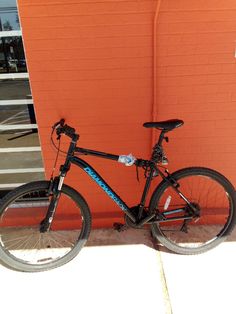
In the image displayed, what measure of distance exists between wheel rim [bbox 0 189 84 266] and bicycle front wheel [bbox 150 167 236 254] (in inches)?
33.5

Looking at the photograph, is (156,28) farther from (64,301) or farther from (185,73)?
(64,301)

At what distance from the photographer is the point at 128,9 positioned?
2.65 meters

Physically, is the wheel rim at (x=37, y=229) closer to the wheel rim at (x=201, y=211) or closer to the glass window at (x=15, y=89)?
the wheel rim at (x=201, y=211)

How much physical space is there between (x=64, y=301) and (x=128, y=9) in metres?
2.44

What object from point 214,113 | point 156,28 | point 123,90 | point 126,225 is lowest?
point 126,225

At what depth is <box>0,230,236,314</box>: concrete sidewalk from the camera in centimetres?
250

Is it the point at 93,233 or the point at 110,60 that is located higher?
the point at 110,60

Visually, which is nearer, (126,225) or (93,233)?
(126,225)

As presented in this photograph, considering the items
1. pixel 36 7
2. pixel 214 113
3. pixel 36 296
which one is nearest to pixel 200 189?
pixel 214 113

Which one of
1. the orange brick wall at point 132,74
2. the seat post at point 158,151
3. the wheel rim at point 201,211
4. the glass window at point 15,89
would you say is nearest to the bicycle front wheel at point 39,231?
the orange brick wall at point 132,74

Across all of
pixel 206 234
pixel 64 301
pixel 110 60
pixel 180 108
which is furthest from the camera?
pixel 206 234

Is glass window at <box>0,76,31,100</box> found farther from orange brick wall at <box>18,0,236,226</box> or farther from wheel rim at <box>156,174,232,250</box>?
wheel rim at <box>156,174,232,250</box>

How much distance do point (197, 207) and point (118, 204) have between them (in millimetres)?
741

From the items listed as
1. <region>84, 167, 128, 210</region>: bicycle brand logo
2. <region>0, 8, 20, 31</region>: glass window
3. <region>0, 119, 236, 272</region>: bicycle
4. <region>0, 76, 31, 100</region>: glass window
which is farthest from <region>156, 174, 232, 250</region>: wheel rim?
<region>0, 8, 20, 31</region>: glass window
